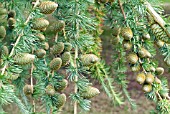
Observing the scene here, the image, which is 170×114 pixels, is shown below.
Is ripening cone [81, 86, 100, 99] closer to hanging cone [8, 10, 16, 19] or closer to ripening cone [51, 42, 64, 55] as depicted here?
ripening cone [51, 42, 64, 55]

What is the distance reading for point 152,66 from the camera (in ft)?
2.34

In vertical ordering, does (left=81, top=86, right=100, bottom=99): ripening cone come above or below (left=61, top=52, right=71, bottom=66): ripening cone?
below

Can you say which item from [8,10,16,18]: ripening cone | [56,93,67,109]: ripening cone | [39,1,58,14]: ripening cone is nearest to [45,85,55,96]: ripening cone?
[56,93,67,109]: ripening cone

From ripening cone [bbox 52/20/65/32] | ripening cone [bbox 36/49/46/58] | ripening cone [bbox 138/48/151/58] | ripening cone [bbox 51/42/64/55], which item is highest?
ripening cone [bbox 52/20/65/32]

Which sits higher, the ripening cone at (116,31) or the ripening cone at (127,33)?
the ripening cone at (127,33)

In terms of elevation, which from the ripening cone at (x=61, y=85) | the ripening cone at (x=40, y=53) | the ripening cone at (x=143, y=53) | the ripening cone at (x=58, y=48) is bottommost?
the ripening cone at (x=61, y=85)

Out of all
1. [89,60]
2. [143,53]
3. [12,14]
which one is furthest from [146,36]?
[12,14]

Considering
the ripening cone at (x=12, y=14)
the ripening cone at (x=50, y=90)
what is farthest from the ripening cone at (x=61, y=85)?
the ripening cone at (x=12, y=14)

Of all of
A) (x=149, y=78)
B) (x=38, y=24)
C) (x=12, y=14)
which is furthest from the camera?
(x=12, y=14)

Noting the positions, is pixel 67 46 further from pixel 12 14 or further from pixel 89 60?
pixel 12 14

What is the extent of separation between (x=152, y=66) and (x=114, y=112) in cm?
187

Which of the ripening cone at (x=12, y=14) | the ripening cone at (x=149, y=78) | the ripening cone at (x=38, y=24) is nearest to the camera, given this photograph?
the ripening cone at (x=38, y=24)

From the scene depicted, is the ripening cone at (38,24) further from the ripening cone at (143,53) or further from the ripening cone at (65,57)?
the ripening cone at (143,53)

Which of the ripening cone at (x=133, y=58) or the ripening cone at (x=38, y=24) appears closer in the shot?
the ripening cone at (x=38, y=24)
